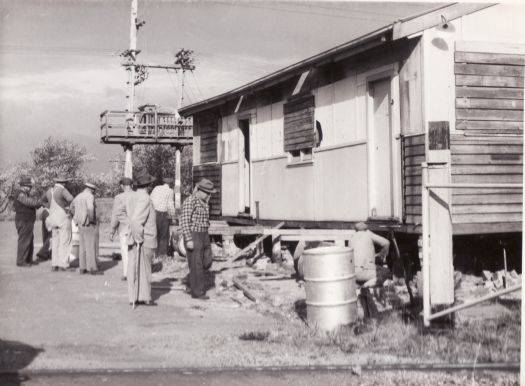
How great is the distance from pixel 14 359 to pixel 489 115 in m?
7.61

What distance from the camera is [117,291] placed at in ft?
36.8

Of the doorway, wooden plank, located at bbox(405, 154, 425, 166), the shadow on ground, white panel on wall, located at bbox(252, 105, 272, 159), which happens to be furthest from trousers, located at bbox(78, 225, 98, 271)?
wooden plank, located at bbox(405, 154, 425, 166)

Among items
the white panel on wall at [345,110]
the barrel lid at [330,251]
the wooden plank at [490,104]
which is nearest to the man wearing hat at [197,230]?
the barrel lid at [330,251]

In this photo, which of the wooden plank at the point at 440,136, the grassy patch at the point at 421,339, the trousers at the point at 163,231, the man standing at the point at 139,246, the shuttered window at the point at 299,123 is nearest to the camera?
the grassy patch at the point at 421,339

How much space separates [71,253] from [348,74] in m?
7.36

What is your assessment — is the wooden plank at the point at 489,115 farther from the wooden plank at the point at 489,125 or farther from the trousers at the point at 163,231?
the trousers at the point at 163,231

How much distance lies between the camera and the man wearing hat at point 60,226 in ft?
45.8

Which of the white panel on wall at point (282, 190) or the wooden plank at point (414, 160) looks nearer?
the wooden plank at point (414, 160)

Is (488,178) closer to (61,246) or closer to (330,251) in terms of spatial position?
(330,251)

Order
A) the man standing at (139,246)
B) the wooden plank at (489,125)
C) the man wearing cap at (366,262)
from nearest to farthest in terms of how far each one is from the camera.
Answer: the man wearing cap at (366,262), the man standing at (139,246), the wooden plank at (489,125)

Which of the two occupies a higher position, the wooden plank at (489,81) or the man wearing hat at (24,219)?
the wooden plank at (489,81)

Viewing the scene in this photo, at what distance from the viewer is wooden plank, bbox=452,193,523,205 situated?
10.4m

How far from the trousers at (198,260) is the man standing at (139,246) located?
81cm

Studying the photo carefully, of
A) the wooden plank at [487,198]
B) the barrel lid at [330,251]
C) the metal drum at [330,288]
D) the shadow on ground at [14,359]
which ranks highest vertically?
the wooden plank at [487,198]
